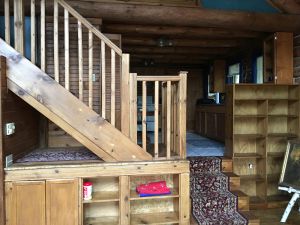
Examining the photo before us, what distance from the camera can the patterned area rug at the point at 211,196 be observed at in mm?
3262

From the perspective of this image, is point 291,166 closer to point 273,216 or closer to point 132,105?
point 273,216

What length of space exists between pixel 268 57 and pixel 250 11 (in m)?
1.05

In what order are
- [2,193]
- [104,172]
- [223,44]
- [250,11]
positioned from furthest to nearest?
[223,44], [250,11], [104,172], [2,193]

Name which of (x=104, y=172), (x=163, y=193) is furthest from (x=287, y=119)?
(x=104, y=172)

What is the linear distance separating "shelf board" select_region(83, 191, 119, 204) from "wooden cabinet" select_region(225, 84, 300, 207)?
203 centimetres

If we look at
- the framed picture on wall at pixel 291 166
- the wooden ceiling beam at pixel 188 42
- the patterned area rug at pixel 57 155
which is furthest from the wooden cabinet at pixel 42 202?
the wooden ceiling beam at pixel 188 42

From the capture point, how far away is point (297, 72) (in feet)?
14.0

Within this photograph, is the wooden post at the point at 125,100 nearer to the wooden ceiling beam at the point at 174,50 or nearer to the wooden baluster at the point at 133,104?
the wooden baluster at the point at 133,104

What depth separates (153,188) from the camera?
311cm

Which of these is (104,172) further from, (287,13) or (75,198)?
(287,13)

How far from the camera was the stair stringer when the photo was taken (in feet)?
9.05

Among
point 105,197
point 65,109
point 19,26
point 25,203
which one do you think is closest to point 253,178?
point 105,197

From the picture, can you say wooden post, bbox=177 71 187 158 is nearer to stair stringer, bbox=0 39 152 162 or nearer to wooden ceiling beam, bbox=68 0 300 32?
stair stringer, bbox=0 39 152 162

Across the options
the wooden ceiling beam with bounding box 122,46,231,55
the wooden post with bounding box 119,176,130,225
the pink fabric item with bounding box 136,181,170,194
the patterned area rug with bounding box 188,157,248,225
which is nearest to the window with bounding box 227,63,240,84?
the wooden ceiling beam with bounding box 122,46,231,55
